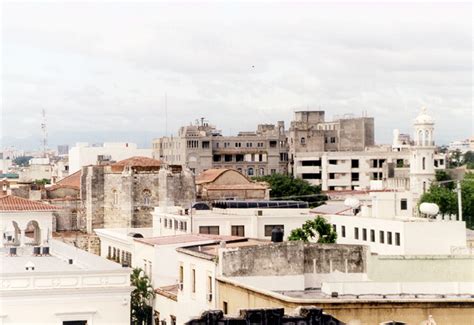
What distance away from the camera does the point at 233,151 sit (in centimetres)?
14988

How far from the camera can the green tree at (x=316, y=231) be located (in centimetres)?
5659

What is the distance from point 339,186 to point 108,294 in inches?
4367

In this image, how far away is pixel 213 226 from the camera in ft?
197

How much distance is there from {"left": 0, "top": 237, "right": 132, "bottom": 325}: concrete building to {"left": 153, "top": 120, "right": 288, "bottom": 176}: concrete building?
111346 mm

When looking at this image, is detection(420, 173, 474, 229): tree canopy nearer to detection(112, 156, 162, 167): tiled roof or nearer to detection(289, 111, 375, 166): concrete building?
detection(112, 156, 162, 167): tiled roof

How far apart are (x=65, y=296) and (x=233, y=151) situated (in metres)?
116

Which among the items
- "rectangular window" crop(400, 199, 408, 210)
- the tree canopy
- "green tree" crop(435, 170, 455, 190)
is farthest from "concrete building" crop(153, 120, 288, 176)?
"rectangular window" crop(400, 199, 408, 210)

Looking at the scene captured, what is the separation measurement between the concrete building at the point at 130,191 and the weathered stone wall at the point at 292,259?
149 feet

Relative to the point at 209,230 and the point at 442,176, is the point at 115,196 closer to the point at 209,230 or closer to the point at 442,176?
the point at 209,230

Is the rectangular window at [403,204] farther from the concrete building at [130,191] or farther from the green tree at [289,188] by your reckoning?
the green tree at [289,188]

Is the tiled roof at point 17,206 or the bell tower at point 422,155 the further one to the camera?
the bell tower at point 422,155

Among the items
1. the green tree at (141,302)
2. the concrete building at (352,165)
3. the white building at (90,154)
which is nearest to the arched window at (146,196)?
the green tree at (141,302)

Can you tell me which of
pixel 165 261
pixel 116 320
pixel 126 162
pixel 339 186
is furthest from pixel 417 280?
pixel 339 186

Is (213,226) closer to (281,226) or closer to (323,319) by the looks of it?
(281,226)
